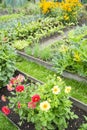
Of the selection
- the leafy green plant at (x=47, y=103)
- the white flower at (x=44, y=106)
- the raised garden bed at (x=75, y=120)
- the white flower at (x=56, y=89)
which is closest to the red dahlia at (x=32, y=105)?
the leafy green plant at (x=47, y=103)

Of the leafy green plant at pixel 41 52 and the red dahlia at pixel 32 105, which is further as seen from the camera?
the leafy green plant at pixel 41 52

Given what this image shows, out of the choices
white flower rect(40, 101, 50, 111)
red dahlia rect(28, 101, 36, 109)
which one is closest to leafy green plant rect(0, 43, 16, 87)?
red dahlia rect(28, 101, 36, 109)

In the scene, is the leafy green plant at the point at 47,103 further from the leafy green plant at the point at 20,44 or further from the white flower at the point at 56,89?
the leafy green plant at the point at 20,44

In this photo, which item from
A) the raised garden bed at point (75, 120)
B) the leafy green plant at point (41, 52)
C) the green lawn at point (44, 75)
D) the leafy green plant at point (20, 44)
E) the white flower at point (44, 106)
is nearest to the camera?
the white flower at point (44, 106)

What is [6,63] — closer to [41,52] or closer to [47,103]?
[41,52]

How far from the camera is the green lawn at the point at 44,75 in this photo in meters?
4.76

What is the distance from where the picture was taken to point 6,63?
4891 mm

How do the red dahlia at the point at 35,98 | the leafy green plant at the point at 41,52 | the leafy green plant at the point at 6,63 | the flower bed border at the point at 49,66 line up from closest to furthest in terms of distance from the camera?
the red dahlia at the point at 35,98, the leafy green plant at the point at 6,63, the flower bed border at the point at 49,66, the leafy green plant at the point at 41,52

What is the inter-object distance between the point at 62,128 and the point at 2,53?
6.63 feet

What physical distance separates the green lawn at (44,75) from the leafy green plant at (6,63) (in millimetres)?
830

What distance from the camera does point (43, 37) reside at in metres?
7.86

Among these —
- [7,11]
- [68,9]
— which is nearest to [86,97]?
[68,9]

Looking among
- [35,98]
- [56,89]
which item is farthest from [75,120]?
[35,98]

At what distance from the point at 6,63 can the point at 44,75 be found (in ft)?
3.66
